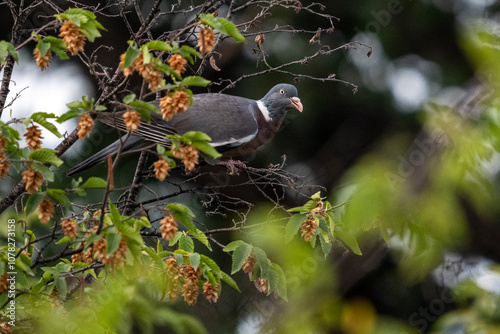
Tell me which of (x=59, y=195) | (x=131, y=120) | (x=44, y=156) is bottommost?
(x=59, y=195)

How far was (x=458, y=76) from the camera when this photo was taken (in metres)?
4.94

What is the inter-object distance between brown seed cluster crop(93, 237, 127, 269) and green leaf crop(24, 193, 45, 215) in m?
0.21

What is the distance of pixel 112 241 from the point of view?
179cm

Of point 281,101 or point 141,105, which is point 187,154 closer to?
point 141,105

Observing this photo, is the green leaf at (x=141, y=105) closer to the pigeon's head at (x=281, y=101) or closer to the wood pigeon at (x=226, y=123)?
the wood pigeon at (x=226, y=123)

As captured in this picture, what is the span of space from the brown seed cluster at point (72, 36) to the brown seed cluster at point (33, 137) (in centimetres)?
29

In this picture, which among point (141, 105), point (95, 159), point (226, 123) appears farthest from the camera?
point (226, 123)

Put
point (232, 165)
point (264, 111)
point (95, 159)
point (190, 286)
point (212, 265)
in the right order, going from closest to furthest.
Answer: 1. point (190, 286)
2. point (212, 265)
3. point (95, 159)
4. point (232, 165)
5. point (264, 111)

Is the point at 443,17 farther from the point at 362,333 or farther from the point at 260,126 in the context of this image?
the point at 362,333

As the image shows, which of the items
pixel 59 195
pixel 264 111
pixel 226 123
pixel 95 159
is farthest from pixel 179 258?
pixel 264 111

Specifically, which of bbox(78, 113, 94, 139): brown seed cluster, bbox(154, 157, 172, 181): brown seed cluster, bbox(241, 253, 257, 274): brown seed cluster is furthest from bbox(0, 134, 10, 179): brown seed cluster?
bbox(241, 253, 257, 274): brown seed cluster

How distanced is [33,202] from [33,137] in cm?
25

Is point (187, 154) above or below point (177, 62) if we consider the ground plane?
below

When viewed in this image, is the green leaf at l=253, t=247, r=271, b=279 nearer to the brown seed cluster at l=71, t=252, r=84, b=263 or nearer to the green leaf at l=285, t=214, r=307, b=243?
the green leaf at l=285, t=214, r=307, b=243
